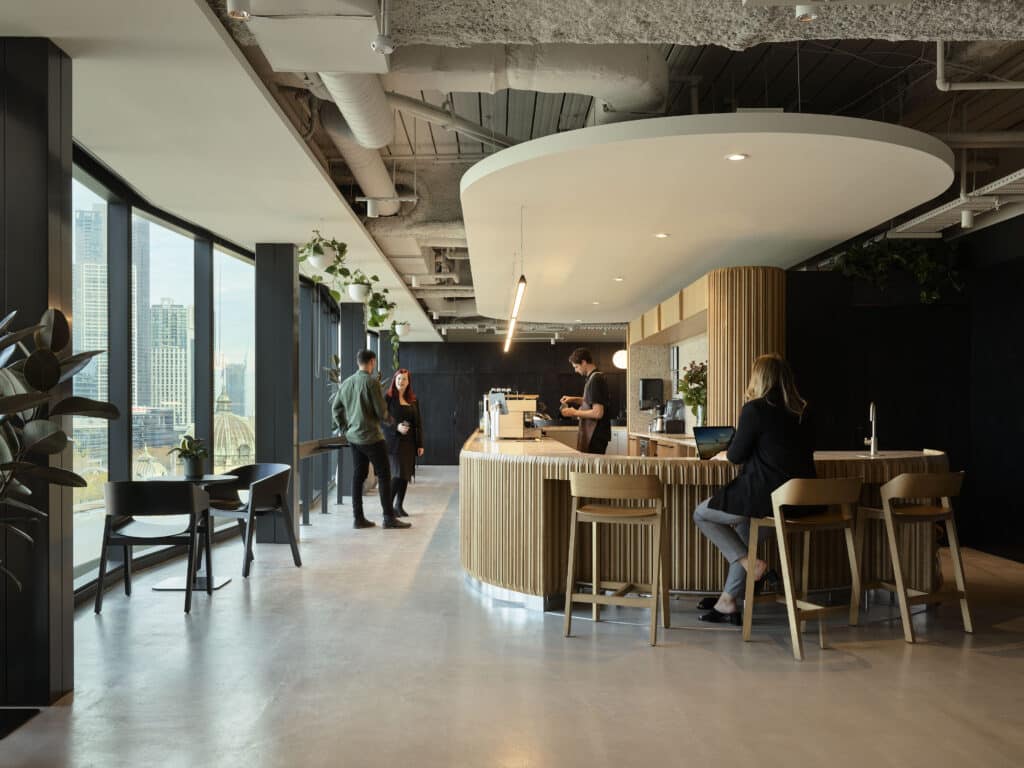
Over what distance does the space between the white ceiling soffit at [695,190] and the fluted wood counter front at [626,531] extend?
1.75 meters

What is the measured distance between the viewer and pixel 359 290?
30.7ft

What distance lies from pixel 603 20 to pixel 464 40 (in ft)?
2.06

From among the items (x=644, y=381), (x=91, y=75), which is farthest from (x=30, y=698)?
(x=644, y=381)

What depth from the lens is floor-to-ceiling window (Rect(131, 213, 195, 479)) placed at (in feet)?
22.9

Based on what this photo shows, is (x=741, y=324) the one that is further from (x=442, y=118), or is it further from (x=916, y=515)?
(x=442, y=118)

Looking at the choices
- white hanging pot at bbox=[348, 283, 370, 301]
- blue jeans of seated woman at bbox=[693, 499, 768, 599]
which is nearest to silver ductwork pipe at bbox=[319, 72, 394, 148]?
blue jeans of seated woman at bbox=[693, 499, 768, 599]

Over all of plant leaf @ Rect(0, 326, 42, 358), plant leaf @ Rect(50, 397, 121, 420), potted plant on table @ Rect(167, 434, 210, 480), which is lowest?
potted plant on table @ Rect(167, 434, 210, 480)

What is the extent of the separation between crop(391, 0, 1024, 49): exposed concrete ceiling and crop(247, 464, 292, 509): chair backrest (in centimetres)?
371

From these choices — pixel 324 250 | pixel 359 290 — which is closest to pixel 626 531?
pixel 324 250

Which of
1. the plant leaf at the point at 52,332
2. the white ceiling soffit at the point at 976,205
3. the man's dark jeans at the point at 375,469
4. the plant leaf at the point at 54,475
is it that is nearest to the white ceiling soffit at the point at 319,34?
the plant leaf at the point at 52,332

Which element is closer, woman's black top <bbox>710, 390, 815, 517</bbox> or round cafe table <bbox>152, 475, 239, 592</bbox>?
woman's black top <bbox>710, 390, 815, 517</bbox>

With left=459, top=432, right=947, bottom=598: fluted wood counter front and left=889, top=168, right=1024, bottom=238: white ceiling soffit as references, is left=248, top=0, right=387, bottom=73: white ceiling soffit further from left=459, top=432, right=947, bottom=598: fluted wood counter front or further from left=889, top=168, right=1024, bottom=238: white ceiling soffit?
left=889, top=168, right=1024, bottom=238: white ceiling soffit

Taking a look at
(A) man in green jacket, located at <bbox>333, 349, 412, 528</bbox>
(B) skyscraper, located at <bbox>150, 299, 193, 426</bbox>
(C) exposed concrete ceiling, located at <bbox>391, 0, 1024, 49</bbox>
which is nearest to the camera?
(C) exposed concrete ceiling, located at <bbox>391, 0, 1024, 49</bbox>

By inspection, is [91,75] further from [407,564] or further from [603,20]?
[407,564]
